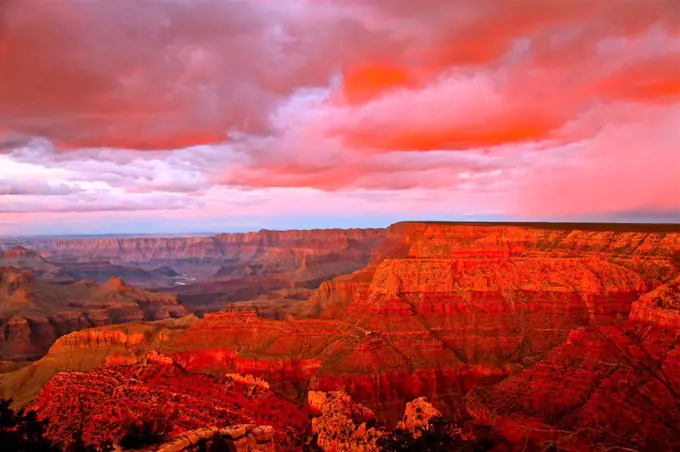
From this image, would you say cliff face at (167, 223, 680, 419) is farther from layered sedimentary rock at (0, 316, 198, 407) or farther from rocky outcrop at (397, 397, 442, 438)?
rocky outcrop at (397, 397, 442, 438)

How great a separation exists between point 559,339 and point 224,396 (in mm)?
40654

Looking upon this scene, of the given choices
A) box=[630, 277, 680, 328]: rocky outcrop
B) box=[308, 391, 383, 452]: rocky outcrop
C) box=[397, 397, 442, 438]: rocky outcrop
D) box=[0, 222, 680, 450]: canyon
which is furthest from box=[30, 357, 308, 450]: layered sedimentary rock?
box=[630, 277, 680, 328]: rocky outcrop

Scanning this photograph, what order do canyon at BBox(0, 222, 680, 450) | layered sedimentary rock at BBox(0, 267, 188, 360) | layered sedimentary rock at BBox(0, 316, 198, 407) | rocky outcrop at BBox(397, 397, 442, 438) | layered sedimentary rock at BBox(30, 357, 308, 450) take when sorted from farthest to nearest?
layered sedimentary rock at BBox(0, 267, 188, 360) < layered sedimentary rock at BBox(0, 316, 198, 407) < canyon at BBox(0, 222, 680, 450) < layered sedimentary rock at BBox(30, 357, 308, 450) < rocky outcrop at BBox(397, 397, 442, 438)

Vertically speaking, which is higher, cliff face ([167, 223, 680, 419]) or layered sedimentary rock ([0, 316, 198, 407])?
cliff face ([167, 223, 680, 419])

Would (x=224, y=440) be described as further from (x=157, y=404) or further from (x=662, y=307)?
(x=662, y=307)

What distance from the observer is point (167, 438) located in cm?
2155

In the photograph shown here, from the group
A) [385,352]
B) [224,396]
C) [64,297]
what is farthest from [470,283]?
[64,297]

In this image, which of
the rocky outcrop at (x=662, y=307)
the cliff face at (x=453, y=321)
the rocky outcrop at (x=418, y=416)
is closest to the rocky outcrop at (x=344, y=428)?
the rocky outcrop at (x=418, y=416)

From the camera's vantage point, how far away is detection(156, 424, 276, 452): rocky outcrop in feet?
65.4

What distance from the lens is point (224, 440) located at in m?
22.3

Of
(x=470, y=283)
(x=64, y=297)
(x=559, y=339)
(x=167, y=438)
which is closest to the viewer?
(x=167, y=438)

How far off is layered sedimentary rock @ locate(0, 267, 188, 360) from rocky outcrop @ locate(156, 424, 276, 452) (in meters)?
111

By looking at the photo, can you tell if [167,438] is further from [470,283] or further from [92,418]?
[470,283]

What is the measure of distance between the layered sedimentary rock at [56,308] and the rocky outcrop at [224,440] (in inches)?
4366
